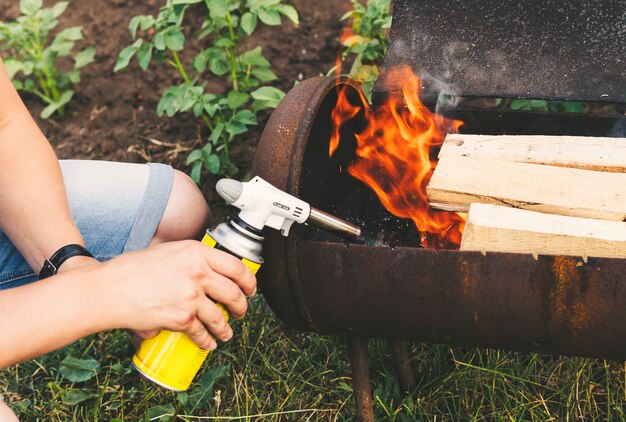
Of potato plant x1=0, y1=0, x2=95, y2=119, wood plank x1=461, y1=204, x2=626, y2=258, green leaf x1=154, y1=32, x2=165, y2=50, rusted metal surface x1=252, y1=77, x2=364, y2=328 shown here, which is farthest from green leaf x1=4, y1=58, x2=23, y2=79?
wood plank x1=461, y1=204, x2=626, y2=258

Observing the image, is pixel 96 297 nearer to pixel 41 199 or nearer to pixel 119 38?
pixel 41 199

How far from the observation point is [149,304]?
4.75ft

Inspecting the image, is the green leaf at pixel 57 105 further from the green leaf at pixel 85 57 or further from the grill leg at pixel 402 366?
the grill leg at pixel 402 366

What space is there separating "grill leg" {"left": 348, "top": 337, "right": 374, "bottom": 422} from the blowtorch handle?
13.3 inches

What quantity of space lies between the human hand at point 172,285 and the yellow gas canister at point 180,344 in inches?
2.1

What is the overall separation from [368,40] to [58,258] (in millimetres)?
1577

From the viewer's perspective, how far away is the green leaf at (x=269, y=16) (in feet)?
8.78

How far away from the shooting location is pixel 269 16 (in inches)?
106

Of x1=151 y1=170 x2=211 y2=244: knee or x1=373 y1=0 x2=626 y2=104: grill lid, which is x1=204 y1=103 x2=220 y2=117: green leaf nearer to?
x1=151 y1=170 x2=211 y2=244: knee

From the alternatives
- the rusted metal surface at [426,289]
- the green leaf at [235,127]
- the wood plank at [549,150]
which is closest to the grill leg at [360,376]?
the rusted metal surface at [426,289]

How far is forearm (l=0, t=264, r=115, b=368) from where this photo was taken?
56.7 inches

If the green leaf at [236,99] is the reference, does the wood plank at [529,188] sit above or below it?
above

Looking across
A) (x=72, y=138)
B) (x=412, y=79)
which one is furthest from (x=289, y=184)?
(x=72, y=138)

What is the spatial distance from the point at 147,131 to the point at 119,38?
0.62m
